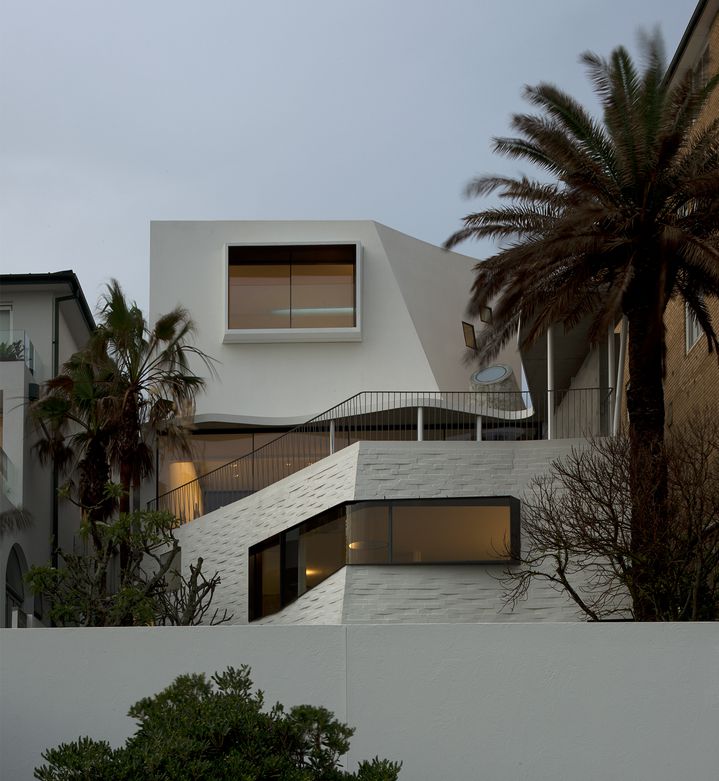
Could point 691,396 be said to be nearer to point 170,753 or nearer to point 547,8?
point 547,8

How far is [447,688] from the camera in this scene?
39.8 ft

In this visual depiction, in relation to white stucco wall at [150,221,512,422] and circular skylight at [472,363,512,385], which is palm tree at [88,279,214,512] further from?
circular skylight at [472,363,512,385]

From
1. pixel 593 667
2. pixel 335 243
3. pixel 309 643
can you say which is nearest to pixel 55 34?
pixel 309 643

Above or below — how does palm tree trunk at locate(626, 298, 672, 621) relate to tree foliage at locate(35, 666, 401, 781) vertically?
above

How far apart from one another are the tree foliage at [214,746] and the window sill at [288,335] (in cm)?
2286

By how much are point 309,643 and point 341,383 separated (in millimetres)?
21206

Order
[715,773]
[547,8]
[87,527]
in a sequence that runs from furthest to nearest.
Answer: [547,8], [87,527], [715,773]

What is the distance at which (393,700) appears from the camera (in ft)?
39.7

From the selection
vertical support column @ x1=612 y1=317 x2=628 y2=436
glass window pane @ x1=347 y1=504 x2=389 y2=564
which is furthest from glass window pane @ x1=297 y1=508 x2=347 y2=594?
vertical support column @ x1=612 y1=317 x2=628 y2=436

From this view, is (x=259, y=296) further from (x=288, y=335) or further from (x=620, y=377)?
(x=620, y=377)

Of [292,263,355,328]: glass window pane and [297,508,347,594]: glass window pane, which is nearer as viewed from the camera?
[297,508,347,594]: glass window pane

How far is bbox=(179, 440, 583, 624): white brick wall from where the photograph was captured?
23078mm

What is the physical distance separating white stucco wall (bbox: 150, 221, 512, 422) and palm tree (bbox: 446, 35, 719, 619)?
1303 cm

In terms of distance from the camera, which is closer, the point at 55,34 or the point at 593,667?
the point at 593,667
